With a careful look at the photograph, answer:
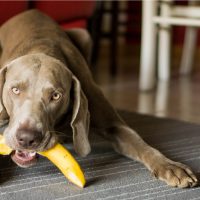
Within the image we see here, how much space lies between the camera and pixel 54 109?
70.1 inches

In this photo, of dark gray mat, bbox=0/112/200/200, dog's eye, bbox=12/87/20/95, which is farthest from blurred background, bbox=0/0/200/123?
dog's eye, bbox=12/87/20/95

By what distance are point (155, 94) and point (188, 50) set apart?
3.06 ft

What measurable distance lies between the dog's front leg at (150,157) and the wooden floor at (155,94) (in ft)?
2.68

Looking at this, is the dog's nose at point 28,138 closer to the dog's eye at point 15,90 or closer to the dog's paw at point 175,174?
the dog's eye at point 15,90

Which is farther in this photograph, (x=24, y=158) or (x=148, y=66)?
(x=148, y=66)

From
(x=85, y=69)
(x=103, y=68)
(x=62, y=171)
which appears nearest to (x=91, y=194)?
(x=62, y=171)

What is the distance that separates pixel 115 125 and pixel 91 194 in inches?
19.5

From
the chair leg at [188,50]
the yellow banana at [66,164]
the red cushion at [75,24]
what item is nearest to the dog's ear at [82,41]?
the red cushion at [75,24]

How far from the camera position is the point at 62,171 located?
1750 mm

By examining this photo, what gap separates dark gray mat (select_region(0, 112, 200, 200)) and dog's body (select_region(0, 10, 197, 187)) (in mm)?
49

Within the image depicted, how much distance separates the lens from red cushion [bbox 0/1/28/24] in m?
3.06

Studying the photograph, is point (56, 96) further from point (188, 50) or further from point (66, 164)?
point (188, 50)

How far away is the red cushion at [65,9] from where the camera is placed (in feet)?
10.9

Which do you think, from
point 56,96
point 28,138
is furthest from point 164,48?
point 28,138
